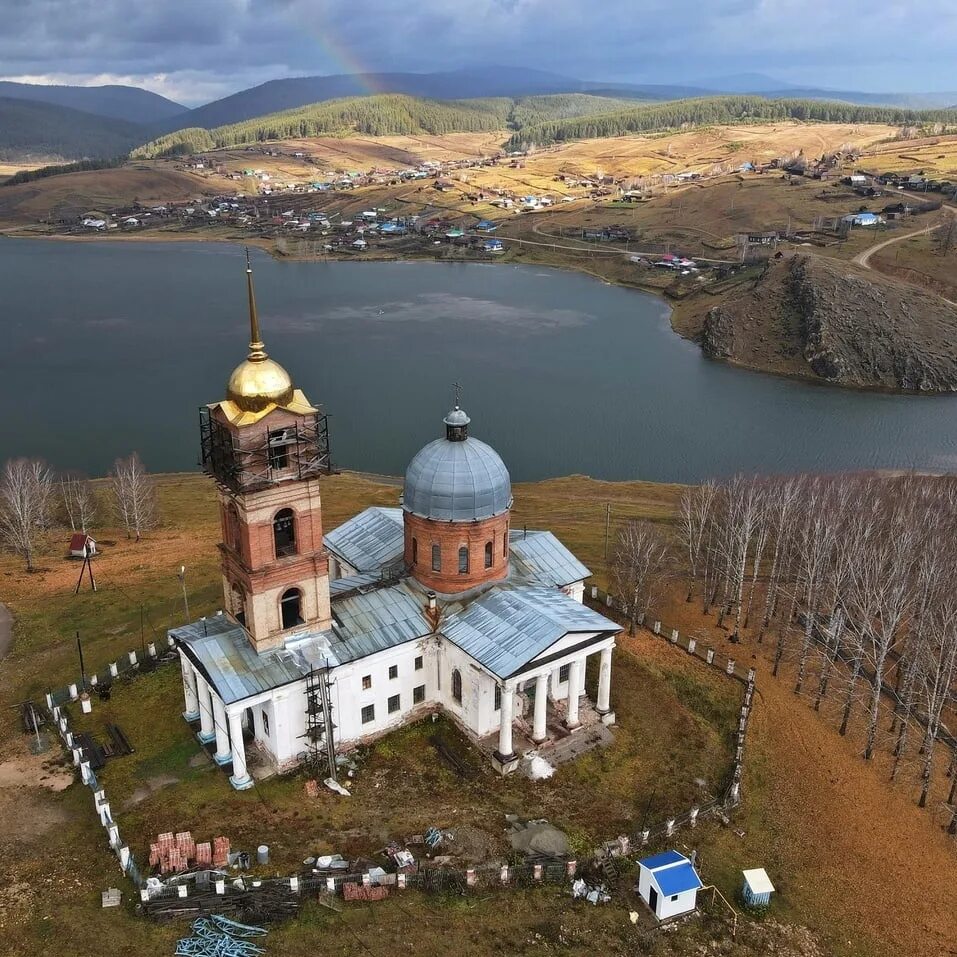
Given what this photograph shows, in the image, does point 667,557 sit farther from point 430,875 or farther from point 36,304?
point 36,304

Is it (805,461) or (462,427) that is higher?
(462,427)

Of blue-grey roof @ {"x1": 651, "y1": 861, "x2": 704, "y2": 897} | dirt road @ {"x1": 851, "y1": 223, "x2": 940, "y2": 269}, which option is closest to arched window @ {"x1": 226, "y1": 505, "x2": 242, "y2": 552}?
blue-grey roof @ {"x1": 651, "y1": 861, "x2": 704, "y2": 897}

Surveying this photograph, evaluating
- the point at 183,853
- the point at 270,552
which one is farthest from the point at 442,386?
the point at 183,853

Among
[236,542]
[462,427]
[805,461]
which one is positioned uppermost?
[462,427]

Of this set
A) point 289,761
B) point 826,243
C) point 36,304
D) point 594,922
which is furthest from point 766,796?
point 36,304

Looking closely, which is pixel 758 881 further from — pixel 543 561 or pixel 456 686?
pixel 543 561

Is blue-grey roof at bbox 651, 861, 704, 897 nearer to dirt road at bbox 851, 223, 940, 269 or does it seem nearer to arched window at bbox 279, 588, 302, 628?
arched window at bbox 279, 588, 302, 628
